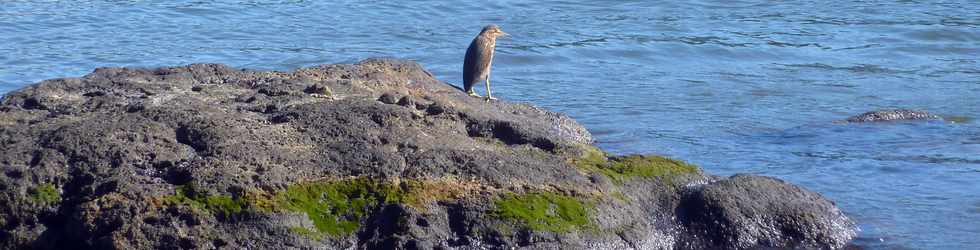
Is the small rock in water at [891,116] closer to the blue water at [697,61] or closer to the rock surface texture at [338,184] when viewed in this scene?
the blue water at [697,61]

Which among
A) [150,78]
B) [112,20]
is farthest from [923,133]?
[112,20]

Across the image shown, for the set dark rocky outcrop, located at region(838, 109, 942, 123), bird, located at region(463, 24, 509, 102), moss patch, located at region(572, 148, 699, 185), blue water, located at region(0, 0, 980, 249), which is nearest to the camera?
moss patch, located at region(572, 148, 699, 185)

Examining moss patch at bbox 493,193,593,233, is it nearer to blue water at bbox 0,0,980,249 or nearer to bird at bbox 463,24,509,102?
blue water at bbox 0,0,980,249

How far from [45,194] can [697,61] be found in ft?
30.2

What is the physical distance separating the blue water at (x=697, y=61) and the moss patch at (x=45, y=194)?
3.86 meters

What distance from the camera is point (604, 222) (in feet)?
16.8

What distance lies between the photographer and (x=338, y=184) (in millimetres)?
5020

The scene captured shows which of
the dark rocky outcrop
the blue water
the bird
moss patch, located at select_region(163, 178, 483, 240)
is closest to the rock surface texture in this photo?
moss patch, located at select_region(163, 178, 483, 240)

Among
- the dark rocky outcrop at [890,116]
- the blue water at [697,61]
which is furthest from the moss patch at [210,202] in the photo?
the dark rocky outcrop at [890,116]

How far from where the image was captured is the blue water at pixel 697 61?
7676mm

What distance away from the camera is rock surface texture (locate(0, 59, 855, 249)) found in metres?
4.78

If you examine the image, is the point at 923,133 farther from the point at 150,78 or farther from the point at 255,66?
the point at 255,66

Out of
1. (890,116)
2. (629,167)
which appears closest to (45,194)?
(629,167)

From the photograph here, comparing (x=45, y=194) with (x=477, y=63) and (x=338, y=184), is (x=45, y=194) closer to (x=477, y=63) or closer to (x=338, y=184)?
(x=338, y=184)
